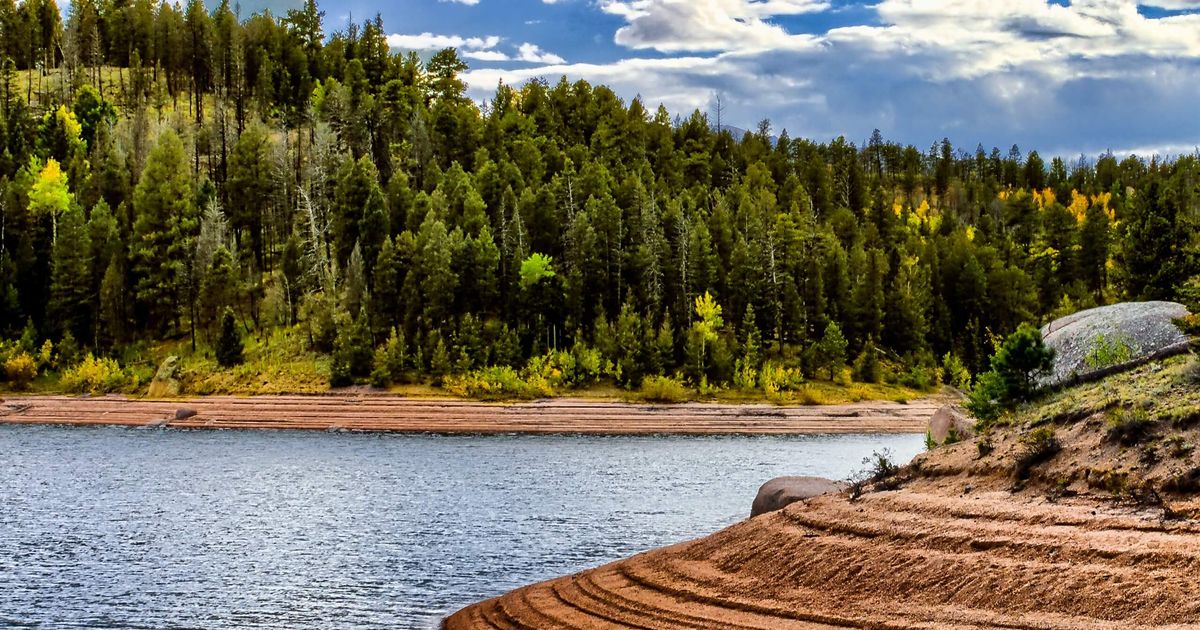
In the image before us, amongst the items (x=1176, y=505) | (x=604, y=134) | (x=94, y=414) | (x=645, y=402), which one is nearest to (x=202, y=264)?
(x=94, y=414)

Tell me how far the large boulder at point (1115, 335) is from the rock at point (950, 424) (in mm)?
2727

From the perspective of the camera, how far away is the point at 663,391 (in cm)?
9575

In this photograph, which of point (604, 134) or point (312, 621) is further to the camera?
point (604, 134)

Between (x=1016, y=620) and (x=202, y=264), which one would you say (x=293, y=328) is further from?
(x=1016, y=620)

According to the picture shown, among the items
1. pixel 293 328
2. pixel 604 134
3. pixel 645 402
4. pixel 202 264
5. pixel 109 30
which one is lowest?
pixel 645 402

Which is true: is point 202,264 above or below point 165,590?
above

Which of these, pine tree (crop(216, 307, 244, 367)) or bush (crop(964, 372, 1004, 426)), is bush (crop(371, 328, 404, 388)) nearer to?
pine tree (crop(216, 307, 244, 367))

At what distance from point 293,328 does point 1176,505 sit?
94.9m

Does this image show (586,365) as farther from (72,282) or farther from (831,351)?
(72,282)

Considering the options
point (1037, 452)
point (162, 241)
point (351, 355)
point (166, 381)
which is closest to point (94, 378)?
point (166, 381)

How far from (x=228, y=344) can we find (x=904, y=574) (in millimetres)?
89130

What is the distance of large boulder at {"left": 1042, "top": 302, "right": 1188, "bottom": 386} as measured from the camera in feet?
109

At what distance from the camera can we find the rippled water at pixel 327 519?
1074 inches

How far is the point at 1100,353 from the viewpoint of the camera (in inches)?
1281
